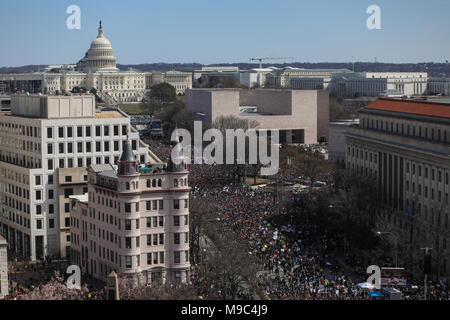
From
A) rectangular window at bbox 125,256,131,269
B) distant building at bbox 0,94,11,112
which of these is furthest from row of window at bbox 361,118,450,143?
distant building at bbox 0,94,11,112

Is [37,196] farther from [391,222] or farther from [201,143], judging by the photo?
[201,143]

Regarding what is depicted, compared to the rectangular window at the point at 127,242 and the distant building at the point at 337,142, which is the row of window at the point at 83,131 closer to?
the rectangular window at the point at 127,242

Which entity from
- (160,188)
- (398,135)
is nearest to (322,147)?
(398,135)

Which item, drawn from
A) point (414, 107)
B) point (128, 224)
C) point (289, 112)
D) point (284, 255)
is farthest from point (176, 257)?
point (289, 112)

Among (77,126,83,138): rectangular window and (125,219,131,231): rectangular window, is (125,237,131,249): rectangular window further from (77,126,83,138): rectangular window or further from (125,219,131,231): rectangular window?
(77,126,83,138): rectangular window

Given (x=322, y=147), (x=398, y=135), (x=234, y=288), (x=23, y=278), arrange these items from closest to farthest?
1. (x=234, y=288)
2. (x=23, y=278)
3. (x=398, y=135)
4. (x=322, y=147)
